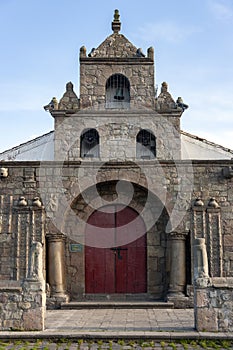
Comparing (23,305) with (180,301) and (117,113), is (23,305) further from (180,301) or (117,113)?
(117,113)

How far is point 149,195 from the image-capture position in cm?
1262

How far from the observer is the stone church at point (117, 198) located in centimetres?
1203

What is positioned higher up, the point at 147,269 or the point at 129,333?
the point at 147,269

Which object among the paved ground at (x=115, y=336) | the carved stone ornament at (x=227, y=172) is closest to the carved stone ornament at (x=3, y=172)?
the paved ground at (x=115, y=336)

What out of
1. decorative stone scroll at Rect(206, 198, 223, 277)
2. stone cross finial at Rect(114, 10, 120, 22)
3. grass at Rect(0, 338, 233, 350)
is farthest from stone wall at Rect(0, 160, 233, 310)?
stone cross finial at Rect(114, 10, 120, 22)

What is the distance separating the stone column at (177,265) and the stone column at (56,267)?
260cm

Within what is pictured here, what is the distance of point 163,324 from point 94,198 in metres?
4.42

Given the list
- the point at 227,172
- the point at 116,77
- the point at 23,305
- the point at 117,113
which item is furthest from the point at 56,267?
the point at 116,77

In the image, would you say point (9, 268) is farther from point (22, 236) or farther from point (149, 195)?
point (149, 195)

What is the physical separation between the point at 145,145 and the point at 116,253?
2993 millimetres

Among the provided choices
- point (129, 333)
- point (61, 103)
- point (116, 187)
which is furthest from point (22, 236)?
point (129, 333)

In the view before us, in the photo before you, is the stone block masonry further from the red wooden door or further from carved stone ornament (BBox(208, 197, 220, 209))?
carved stone ornament (BBox(208, 197, 220, 209))

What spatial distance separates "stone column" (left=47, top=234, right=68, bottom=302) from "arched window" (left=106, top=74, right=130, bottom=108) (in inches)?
154

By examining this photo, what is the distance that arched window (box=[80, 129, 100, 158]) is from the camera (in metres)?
13.3
